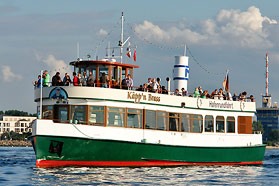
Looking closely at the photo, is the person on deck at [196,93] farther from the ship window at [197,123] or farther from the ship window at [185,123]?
the ship window at [185,123]

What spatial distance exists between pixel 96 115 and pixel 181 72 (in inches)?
360

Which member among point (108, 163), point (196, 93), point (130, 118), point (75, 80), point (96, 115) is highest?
point (75, 80)

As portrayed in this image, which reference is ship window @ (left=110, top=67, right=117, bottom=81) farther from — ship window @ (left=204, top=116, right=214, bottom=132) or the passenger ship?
ship window @ (left=204, top=116, right=214, bottom=132)

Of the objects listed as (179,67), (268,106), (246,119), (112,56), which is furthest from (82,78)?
(268,106)

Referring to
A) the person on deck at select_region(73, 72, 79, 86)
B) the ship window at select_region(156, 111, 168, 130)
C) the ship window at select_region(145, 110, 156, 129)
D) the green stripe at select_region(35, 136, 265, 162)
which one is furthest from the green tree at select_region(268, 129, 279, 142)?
the person on deck at select_region(73, 72, 79, 86)

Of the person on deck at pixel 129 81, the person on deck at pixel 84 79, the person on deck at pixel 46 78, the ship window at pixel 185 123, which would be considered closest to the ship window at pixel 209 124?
the ship window at pixel 185 123

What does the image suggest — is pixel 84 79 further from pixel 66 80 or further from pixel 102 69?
Answer: pixel 102 69

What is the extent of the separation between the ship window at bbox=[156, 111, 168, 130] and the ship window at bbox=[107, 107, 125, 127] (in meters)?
2.20

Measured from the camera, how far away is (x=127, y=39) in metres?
30.1

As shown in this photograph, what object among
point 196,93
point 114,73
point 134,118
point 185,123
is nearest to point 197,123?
point 185,123

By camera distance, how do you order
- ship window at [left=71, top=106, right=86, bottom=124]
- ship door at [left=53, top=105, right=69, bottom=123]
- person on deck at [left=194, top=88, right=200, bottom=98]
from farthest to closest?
person on deck at [left=194, top=88, right=200, bottom=98]
ship door at [left=53, top=105, right=69, bottom=123]
ship window at [left=71, top=106, right=86, bottom=124]

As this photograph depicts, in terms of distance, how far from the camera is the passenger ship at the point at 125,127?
83.9 ft

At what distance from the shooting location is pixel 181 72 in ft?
112

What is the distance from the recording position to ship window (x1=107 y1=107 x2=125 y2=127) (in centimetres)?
2678
